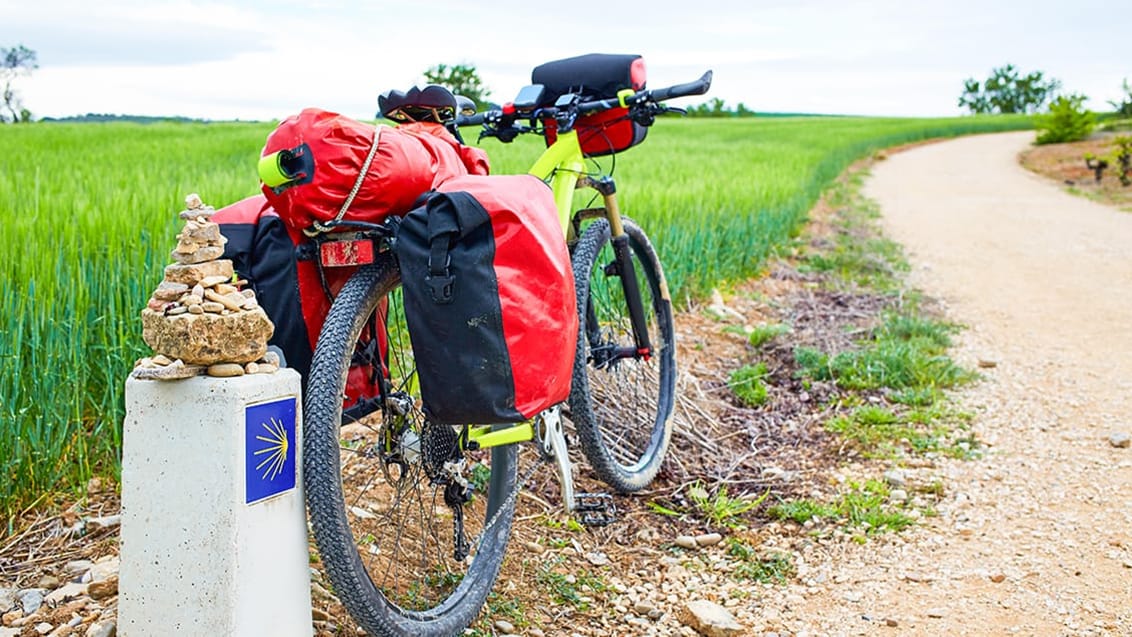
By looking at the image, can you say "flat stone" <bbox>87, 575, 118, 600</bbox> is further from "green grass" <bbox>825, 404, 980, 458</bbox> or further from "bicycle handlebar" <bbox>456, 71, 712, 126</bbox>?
"green grass" <bbox>825, 404, 980, 458</bbox>

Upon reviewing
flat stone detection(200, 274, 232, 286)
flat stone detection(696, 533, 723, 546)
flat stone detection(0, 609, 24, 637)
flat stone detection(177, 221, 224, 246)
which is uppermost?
flat stone detection(177, 221, 224, 246)

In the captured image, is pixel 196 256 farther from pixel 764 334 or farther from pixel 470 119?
pixel 764 334

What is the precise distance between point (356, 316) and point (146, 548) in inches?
23.7

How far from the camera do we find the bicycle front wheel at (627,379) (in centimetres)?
343

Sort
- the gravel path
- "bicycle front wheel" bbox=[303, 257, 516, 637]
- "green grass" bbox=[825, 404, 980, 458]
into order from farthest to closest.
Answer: "green grass" bbox=[825, 404, 980, 458]
the gravel path
"bicycle front wheel" bbox=[303, 257, 516, 637]

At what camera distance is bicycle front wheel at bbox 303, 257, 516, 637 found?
2.07m

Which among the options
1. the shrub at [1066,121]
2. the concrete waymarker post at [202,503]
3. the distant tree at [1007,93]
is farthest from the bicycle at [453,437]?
the distant tree at [1007,93]

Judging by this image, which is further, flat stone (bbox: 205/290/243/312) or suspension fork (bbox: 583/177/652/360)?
suspension fork (bbox: 583/177/652/360)

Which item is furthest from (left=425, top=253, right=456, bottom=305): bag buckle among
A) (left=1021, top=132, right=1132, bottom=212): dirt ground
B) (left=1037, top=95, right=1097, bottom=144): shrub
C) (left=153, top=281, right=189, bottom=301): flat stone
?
(left=1037, top=95, right=1097, bottom=144): shrub

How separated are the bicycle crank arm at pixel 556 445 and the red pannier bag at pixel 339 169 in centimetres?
90

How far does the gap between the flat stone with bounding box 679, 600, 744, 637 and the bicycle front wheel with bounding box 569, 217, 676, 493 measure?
2.26 feet

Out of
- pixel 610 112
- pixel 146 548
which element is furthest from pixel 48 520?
pixel 610 112

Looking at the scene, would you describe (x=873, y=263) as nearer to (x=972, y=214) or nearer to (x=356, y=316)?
Result: (x=972, y=214)

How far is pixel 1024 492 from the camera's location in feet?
11.9
